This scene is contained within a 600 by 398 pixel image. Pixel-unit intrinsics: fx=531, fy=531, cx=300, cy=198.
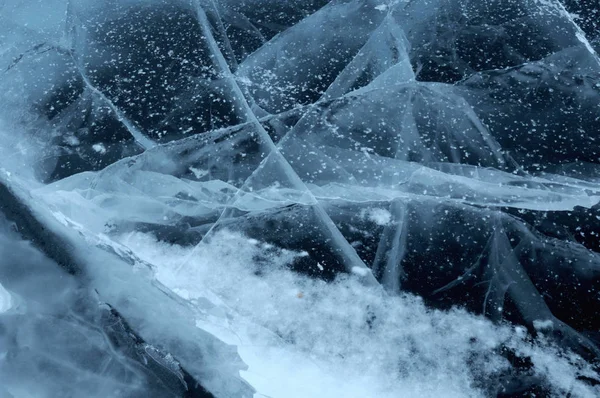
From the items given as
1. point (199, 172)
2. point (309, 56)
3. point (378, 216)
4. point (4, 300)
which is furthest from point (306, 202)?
point (4, 300)

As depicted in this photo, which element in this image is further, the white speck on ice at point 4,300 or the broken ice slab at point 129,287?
the white speck on ice at point 4,300

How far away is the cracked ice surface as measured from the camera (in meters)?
1.37

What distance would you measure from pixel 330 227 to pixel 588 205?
2.51 ft

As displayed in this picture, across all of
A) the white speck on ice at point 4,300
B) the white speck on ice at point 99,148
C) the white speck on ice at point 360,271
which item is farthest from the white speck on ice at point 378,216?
the white speck on ice at point 4,300

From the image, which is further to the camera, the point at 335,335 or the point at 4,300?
the point at 4,300

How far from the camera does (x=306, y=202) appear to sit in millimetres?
1629

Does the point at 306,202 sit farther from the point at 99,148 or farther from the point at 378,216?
the point at 99,148

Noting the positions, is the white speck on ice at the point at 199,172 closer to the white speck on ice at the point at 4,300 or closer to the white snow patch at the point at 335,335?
the white snow patch at the point at 335,335

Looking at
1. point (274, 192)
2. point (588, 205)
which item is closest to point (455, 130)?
point (588, 205)

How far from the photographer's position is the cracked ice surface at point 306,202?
4.49 ft

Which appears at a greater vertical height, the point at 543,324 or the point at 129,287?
the point at 129,287

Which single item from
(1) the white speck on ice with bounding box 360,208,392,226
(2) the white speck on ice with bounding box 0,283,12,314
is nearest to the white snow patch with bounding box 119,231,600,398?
(1) the white speck on ice with bounding box 360,208,392,226

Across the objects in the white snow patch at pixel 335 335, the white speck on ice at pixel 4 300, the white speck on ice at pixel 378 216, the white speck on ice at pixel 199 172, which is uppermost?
the white speck on ice at pixel 199 172

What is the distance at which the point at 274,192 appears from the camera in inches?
64.9
